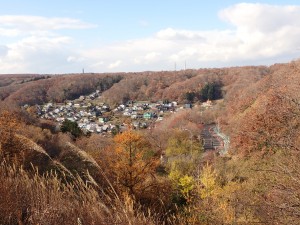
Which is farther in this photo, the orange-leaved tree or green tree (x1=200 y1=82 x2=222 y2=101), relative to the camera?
green tree (x1=200 y1=82 x2=222 y2=101)

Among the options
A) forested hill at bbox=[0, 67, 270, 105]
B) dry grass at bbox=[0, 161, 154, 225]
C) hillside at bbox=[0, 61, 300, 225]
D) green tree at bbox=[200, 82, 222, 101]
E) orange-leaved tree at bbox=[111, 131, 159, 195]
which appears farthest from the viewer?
forested hill at bbox=[0, 67, 270, 105]

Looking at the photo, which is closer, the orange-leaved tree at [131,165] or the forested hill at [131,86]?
the orange-leaved tree at [131,165]

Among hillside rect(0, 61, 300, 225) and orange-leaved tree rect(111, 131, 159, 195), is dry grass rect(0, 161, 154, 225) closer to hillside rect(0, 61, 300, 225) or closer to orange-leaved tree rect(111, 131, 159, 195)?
hillside rect(0, 61, 300, 225)

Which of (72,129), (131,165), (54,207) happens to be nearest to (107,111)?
(72,129)

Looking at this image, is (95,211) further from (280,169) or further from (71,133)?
(71,133)

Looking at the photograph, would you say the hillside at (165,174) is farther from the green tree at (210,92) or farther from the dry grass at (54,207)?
the green tree at (210,92)

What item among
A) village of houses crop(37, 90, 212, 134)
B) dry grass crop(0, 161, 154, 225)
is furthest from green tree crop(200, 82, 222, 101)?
dry grass crop(0, 161, 154, 225)

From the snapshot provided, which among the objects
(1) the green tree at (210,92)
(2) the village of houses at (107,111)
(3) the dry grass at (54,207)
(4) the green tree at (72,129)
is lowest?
(2) the village of houses at (107,111)

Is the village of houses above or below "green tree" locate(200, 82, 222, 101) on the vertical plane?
below

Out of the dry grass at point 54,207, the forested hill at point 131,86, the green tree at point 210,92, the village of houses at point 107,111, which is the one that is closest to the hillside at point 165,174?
the dry grass at point 54,207

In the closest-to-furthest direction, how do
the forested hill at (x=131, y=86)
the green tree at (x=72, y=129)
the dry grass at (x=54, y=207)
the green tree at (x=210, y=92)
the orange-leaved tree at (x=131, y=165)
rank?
the dry grass at (x=54, y=207), the orange-leaved tree at (x=131, y=165), the green tree at (x=72, y=129), the green tree at (x=210, y=92), the forested hill at (x=131, y=86)
